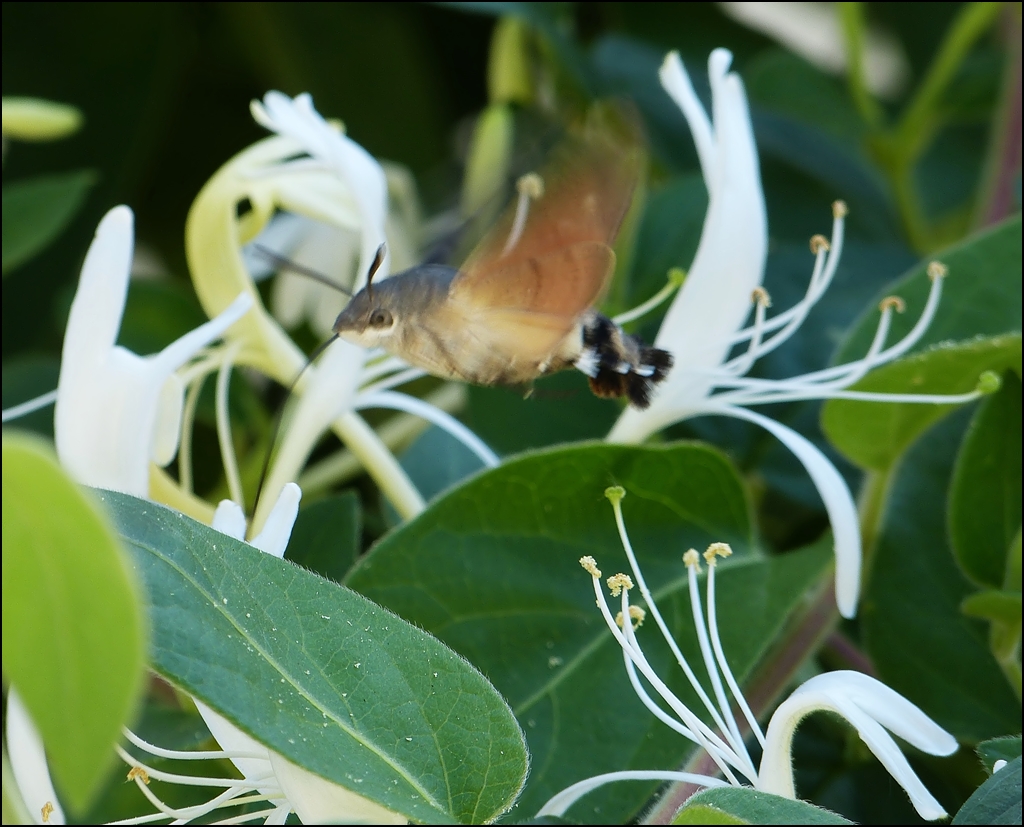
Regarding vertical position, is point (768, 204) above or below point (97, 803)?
above

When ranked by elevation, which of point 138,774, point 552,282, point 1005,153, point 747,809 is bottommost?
point 138,774

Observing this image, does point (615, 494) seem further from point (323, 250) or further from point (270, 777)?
point (323, 250)

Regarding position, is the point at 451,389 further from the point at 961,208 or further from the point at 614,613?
the point at 961,208

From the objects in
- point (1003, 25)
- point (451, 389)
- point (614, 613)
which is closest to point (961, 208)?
point (1003, 25)

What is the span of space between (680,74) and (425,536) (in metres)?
0.26

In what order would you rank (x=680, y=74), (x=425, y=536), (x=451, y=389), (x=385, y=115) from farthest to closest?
1. (x=385, y=115)
2. (x=451, y=389)
3. (x=680, y=74)
4. (x=425, y=536)

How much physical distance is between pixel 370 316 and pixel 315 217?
13 cm

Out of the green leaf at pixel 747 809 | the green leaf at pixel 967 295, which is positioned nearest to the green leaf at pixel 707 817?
the green leaf at pixel 747 809

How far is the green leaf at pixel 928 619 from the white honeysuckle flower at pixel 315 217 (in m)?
0.20

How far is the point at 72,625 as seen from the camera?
239 millimetres

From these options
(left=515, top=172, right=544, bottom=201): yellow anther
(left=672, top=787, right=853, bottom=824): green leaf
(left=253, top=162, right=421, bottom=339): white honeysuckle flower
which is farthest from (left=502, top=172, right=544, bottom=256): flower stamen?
(left=253, top=162, right=421, bottom=339): white honeysuckle flower

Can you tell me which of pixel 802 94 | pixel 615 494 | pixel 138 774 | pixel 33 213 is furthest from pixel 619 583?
pixel 802 94

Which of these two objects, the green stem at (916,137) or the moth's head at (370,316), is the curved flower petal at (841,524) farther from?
the green stem at (916,137)

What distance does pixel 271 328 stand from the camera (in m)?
0.60
